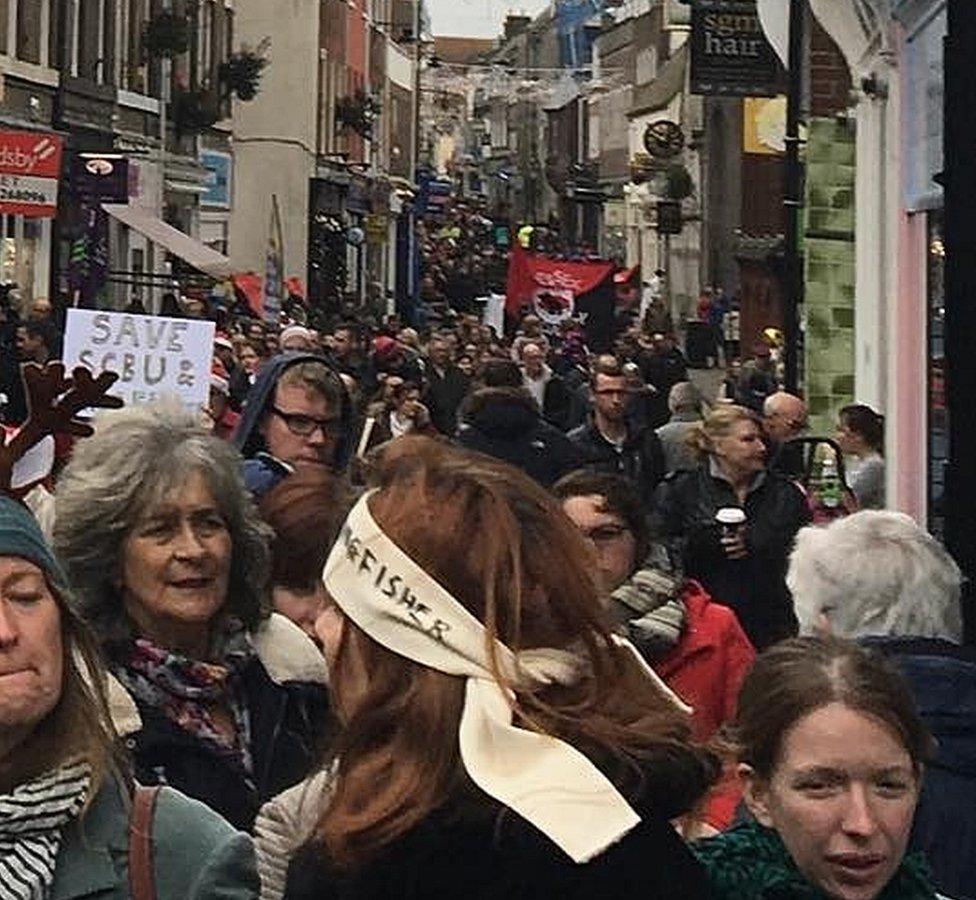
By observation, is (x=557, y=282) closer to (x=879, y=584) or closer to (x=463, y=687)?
(x=879, y=584)

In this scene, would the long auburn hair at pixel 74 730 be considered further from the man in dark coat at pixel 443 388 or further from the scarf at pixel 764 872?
the man in dark coat at pixel 443 388

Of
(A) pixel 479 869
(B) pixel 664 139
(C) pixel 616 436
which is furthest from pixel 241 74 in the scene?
(A) pixel 479 869

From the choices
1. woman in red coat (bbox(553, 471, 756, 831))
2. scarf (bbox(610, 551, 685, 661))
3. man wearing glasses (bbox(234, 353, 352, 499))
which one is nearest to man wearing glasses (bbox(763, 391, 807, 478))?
man wearing glasses (bbox(234, 353, 352, 499))

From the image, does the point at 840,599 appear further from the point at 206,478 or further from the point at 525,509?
the point at 525,509

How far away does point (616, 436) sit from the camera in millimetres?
14039

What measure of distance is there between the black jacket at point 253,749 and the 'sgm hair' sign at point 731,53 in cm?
1974

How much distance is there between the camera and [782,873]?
3.60 meters

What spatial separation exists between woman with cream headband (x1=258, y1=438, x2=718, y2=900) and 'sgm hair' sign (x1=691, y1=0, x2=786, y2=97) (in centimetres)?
2113

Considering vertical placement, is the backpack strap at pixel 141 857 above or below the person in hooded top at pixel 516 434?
below

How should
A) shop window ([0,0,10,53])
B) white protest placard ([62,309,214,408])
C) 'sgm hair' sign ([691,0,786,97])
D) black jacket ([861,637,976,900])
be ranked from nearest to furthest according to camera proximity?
black jacket ([861,637,976,900])
white protest placard ([62,309,214,408])
'sgm hair' sign ([691,0,786,97])
shop window ([0,0,10,53])

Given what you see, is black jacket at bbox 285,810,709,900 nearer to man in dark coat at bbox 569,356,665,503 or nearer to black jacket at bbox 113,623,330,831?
black jacket at bbox 113,623,330,831

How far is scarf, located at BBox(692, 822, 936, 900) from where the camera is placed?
3.56 meters

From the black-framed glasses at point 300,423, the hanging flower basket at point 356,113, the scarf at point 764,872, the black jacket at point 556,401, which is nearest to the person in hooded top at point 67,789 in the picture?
the scarf at point 764,872

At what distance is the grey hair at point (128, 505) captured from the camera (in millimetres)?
4766
